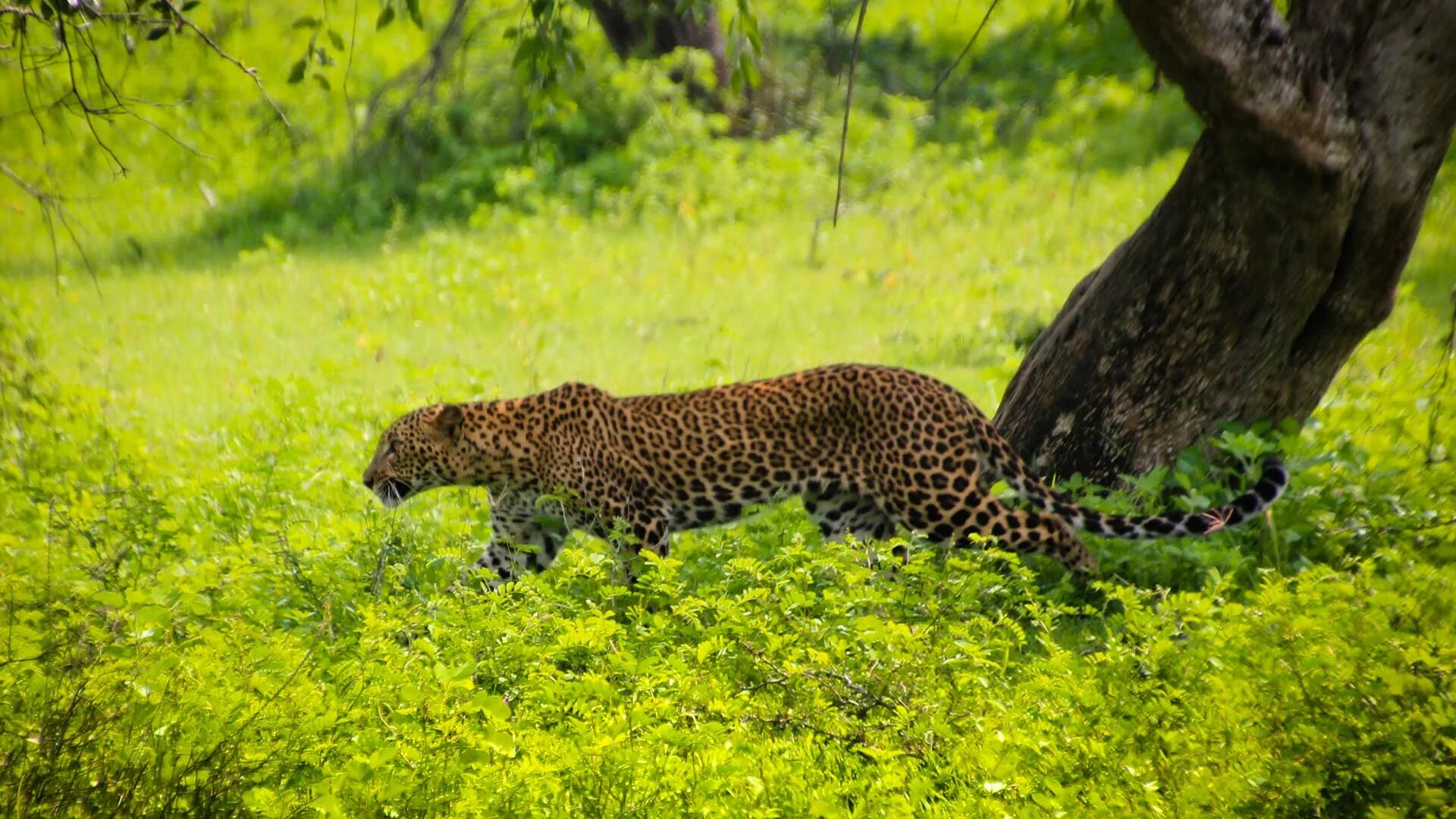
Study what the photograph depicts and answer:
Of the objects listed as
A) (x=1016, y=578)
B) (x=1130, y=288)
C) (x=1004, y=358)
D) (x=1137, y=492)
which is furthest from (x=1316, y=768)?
(x=1004, y=358)

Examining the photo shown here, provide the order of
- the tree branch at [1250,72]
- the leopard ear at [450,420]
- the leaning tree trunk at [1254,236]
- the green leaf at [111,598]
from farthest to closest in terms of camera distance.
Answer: the leopard ear at [450,420], the leaning tree trunk at [1254,236], the tree branch at [1250,72], the green leaf at [111,598]

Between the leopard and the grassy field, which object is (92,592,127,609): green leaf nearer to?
the grassy field

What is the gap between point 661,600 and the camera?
609 centimetres

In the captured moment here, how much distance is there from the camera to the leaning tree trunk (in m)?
6.63

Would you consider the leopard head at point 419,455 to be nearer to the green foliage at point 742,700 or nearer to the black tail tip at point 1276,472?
the green foliage at point 742,700

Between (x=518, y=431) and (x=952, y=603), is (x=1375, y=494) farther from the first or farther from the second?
(x=518, y=431)

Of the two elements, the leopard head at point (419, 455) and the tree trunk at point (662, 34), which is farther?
the tree trunk at point (662, 34)

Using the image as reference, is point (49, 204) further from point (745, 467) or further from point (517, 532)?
point (745, 467)

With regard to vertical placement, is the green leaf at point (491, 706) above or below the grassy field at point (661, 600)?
above

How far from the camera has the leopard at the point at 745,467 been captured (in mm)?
7152

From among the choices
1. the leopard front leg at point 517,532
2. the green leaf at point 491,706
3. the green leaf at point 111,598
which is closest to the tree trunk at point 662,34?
the leopard front leg at point 517,532

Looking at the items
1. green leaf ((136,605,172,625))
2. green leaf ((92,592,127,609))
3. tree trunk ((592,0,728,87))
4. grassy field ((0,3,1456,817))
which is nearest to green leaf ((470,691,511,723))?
grassy field ((0,3,1456,817))

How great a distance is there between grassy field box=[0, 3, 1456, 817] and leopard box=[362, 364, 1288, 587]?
0.24m

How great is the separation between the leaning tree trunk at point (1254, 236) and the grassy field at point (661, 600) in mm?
371
